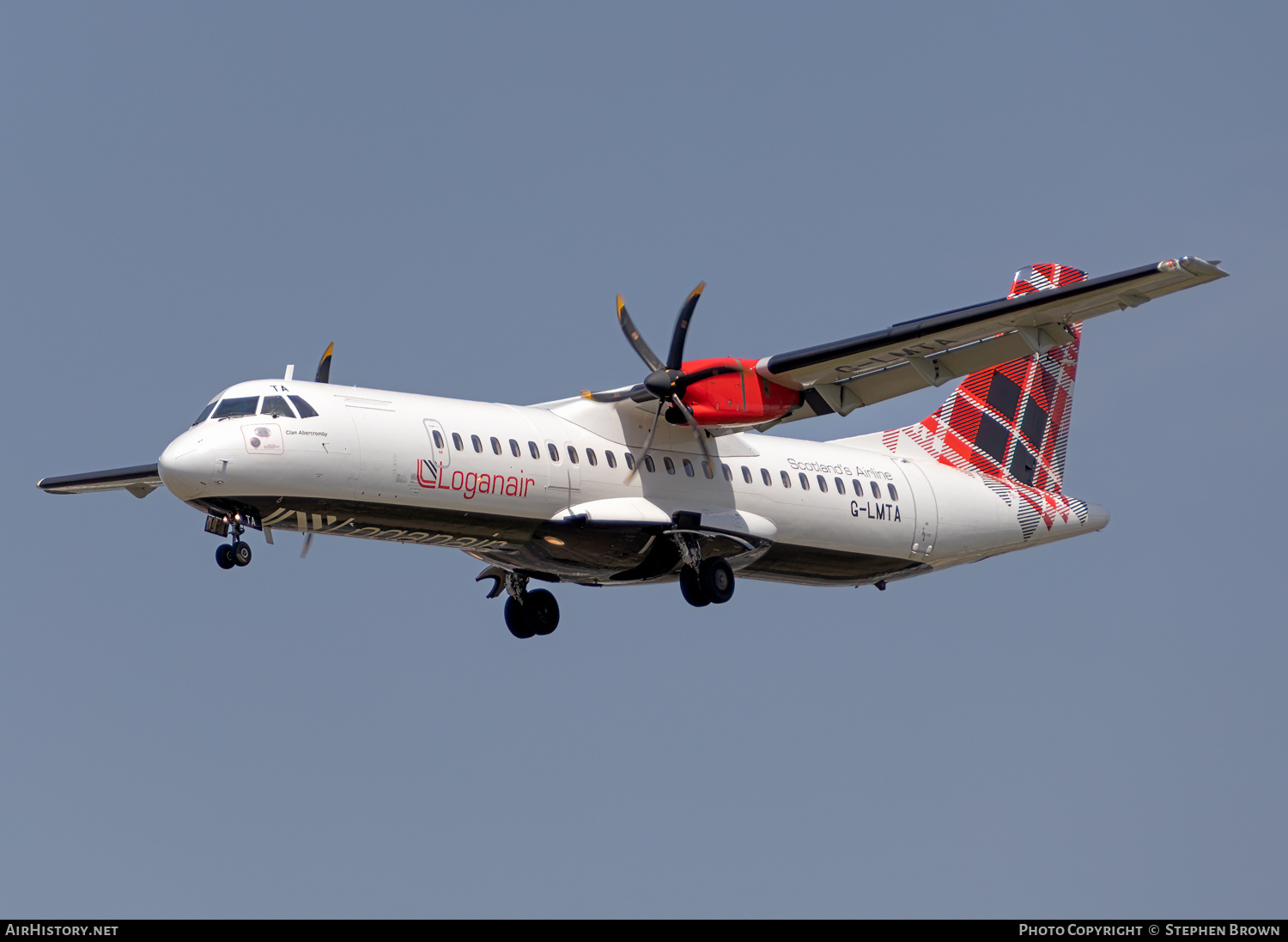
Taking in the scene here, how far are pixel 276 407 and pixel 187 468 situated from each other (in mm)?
1309

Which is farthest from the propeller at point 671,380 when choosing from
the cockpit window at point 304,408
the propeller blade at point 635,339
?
the cockpit window at point 304,408

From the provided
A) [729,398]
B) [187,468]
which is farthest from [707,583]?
[187,468]

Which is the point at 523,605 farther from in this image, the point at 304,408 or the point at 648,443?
the point at 304,408

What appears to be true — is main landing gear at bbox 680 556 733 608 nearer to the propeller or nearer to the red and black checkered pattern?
the propeller

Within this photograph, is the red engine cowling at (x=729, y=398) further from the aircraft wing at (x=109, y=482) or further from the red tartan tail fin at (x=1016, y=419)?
the aircraft wing at (x=109, y=482)

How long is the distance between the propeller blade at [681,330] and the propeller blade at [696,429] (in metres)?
0.45

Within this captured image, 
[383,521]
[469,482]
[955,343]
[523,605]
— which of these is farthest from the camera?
[523,605]

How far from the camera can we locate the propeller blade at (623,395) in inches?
931

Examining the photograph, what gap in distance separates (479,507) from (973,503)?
8.38 m

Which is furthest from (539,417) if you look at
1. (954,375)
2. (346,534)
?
(954,375)

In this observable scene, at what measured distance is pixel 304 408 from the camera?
20.8 m

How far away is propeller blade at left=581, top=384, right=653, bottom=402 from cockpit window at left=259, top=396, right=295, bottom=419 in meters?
4.61
